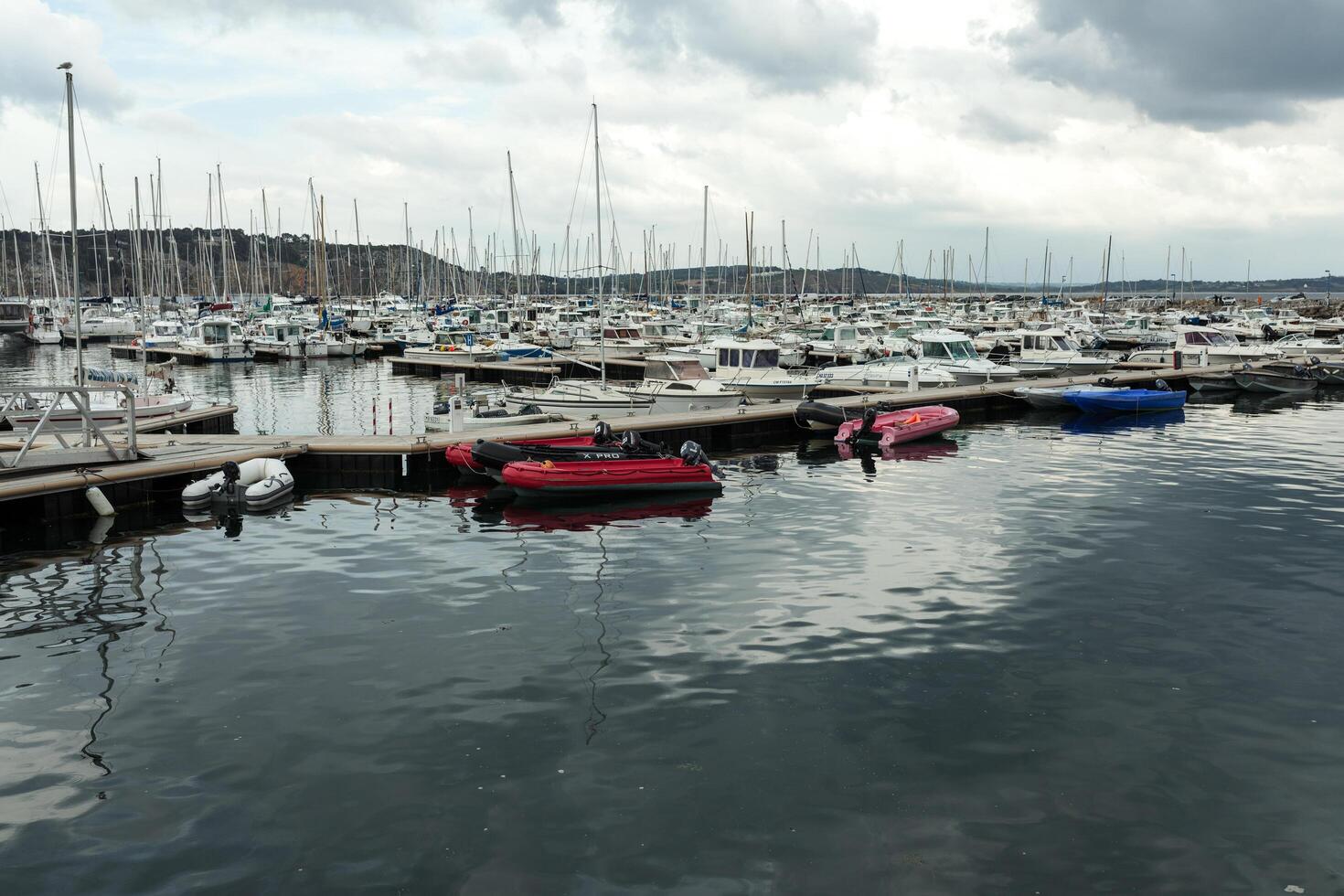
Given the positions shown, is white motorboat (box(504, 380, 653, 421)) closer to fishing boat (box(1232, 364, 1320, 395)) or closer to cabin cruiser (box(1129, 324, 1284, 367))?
fishing boat (box(1232, 364, 1320, 395))

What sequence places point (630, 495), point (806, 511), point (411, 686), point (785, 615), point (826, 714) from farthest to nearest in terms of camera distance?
point (630, 495), point (806, 511), point (785, 615), point (411, 686), point (826, 714)

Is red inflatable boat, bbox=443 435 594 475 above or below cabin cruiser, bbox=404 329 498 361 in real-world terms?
below

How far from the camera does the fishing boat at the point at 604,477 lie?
71.0 feet

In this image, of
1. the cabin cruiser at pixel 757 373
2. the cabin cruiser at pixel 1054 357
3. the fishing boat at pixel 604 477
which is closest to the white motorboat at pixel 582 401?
the cabin cruiser at pixel 757 373

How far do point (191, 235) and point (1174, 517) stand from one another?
666 feet

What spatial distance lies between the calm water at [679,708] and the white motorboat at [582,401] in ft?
40.7

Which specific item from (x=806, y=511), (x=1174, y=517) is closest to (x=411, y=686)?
(x=806, y=511)

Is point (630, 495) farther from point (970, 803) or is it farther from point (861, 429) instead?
point (970, 803)

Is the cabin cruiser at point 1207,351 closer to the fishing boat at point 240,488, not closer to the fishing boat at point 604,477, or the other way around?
the fishing boat at point 604,477

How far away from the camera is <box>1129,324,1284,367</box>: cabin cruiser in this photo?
49.8 meters

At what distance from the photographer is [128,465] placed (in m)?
21.2

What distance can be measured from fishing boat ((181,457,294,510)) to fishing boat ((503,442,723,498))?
480 centimetres

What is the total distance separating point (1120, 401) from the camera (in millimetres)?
36500

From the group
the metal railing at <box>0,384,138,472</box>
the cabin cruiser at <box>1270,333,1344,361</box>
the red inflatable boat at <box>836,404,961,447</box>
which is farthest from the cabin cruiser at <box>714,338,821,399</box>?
the cabin cruiser at <box>1270,333,1344,361</box>
